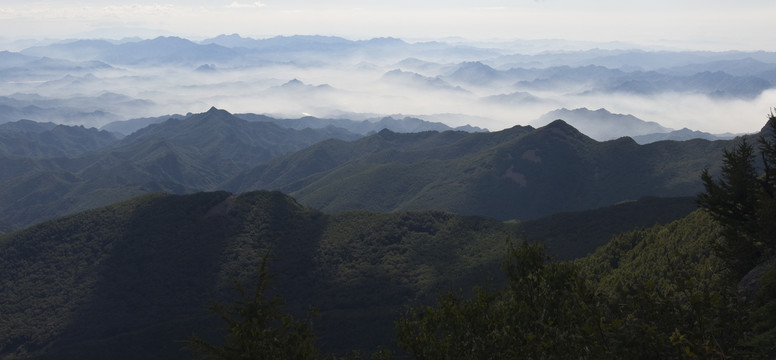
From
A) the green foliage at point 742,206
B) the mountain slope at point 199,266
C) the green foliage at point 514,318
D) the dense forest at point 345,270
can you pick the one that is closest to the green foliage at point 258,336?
the dense forest at point 345,270

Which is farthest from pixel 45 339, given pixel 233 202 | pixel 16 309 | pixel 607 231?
pixel 607 231

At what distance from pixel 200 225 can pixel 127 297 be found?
27.0 metres

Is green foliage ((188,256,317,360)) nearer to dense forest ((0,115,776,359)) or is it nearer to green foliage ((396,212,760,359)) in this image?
dense forest ((0,115,776,359))

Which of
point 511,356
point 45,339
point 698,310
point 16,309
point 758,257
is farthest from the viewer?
point 16,309

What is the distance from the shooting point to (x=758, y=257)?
1591 inches

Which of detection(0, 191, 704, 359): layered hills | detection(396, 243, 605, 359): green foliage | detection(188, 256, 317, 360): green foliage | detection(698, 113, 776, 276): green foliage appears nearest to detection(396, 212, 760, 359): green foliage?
detection(396, 243, 605, 359): green foliage

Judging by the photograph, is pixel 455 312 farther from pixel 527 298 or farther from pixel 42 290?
pixel 42 290

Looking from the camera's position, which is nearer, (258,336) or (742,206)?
(258,336)

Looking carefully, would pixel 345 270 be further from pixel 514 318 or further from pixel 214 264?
pixel 514 318

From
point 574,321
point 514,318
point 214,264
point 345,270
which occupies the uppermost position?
point 574,321

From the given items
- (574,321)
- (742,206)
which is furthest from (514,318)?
(742,206)

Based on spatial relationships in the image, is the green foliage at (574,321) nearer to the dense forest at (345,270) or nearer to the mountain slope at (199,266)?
the dense forest at (345,270)

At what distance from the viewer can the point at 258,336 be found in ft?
78.9

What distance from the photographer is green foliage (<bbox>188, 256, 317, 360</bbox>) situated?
23328 millimetres
